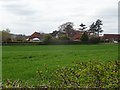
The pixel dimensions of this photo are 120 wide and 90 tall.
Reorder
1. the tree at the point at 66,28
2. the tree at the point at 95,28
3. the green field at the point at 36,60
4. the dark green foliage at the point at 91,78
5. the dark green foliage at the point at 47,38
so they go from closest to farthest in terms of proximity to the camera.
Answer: the dark green foliage at the point at 91,78 < the green field at the point at 36,60 < the dark green foliage at the point at 47,38 < the tree at the point at 66,28 < the tree at the point at 95,28

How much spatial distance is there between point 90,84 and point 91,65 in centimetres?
55

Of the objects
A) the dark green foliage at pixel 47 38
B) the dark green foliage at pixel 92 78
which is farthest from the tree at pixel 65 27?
the dark green foliage at pixel 92 78

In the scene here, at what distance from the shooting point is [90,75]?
6383mm

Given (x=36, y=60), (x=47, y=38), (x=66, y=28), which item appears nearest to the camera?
(x=36, y=60)

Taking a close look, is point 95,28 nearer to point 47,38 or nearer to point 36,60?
point 47,38

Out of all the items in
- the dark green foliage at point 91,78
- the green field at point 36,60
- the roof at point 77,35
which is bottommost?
the green field at point 36,60

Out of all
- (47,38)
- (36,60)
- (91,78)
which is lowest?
(36,60)

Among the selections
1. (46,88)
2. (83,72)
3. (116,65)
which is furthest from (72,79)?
(116,65)

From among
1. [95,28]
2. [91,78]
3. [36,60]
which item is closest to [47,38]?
[95,28]

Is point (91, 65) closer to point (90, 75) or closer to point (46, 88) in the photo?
point (90, 75)

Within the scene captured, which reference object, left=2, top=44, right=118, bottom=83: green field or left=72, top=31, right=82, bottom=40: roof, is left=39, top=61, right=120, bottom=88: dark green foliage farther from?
left=72, top=31, right=82, bottom=40: roof

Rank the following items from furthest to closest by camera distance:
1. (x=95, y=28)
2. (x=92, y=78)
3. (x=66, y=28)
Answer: (x=95, y=28) → (x=66, y=28) → (x=92, y=78)

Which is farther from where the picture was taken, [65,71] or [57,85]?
[65,71]

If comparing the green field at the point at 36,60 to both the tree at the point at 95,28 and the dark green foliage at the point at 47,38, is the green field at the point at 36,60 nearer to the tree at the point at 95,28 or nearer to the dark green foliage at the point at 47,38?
the dark green foliage at the point at 47,38
